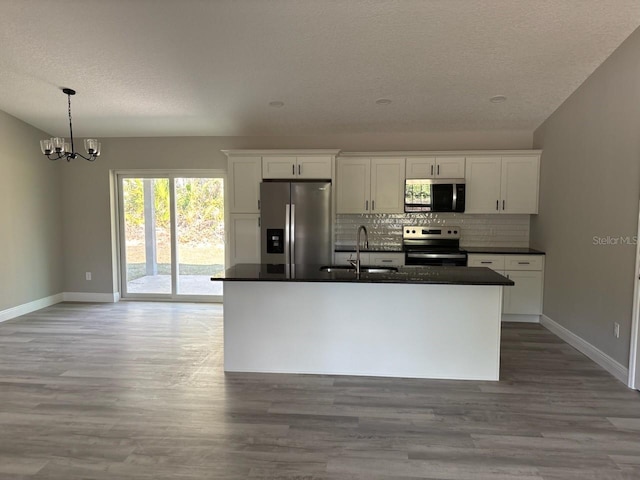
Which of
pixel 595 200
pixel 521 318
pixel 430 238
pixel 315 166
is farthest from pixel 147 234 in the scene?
pixel 595 200

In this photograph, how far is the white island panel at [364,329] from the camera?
10.3 feet

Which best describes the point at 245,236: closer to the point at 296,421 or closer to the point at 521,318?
the point at 296,421

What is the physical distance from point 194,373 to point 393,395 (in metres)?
1.67

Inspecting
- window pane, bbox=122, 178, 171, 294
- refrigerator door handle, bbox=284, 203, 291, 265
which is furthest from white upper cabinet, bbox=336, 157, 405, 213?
window pane, bbox=122, 178, 171, 294

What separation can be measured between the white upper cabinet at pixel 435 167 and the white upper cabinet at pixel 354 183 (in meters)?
0.57

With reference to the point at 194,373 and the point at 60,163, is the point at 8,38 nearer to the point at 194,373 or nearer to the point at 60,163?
the point at 60,163

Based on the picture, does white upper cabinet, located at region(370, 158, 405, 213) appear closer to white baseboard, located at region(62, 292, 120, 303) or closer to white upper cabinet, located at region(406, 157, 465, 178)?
white upper cabinet, located at region(406, 157, 465, 178)

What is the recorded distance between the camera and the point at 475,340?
313 centimetres

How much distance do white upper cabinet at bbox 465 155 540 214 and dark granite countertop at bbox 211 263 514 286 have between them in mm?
1864

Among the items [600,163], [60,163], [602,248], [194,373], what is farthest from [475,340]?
[60,163]

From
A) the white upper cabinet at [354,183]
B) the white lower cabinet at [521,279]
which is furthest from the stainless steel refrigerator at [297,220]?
the white lower cabinet at [521,279]

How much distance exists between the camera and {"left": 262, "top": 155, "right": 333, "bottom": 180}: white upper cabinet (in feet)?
16.5

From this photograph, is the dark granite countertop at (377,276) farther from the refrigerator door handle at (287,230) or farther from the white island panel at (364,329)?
the refrigerator door handle at (287,230)

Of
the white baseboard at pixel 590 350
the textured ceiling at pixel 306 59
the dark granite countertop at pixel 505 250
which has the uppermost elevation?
the textured ceiling at pixel 306 59
